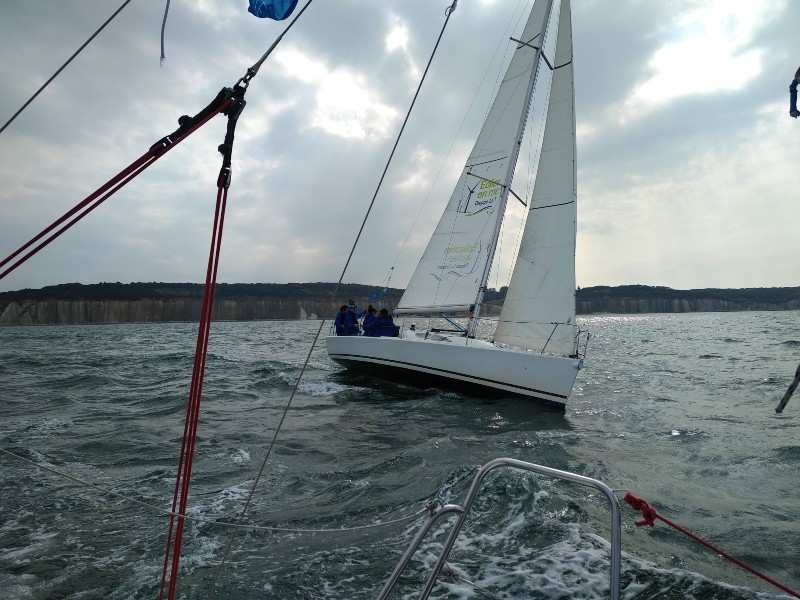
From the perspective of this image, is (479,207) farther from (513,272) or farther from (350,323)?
(350,323)

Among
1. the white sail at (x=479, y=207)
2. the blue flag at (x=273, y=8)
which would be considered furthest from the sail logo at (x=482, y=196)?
the blue flag at (x=273, y=8)

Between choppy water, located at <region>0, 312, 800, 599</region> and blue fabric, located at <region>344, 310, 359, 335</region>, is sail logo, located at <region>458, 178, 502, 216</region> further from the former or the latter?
blue fabric, located at <region>344, 310, 359, 335</region>

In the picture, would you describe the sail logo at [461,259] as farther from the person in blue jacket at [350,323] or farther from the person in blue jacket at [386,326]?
the person in blue jacket at [350,323]

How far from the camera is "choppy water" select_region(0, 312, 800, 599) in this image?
10.4 ft

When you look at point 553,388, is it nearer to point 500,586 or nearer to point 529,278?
point 529,278

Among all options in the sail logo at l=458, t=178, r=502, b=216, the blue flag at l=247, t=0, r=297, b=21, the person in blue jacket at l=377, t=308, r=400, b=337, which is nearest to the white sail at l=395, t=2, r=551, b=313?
the sail logo at l=458, t=178, r=502, b=216

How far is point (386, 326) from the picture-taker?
12352 millimetres

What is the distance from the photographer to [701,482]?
534 centimetres

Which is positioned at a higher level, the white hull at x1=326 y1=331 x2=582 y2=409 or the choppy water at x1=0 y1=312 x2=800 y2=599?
the white hull at x1=326 y1=331 x2=582 y2=409

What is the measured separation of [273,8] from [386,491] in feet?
13.4

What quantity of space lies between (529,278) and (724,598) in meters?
7.50

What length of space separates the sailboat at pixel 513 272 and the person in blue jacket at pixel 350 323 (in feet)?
3.41

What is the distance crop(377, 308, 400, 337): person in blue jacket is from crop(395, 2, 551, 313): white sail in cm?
46

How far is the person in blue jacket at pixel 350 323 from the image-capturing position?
1355 centimetres
